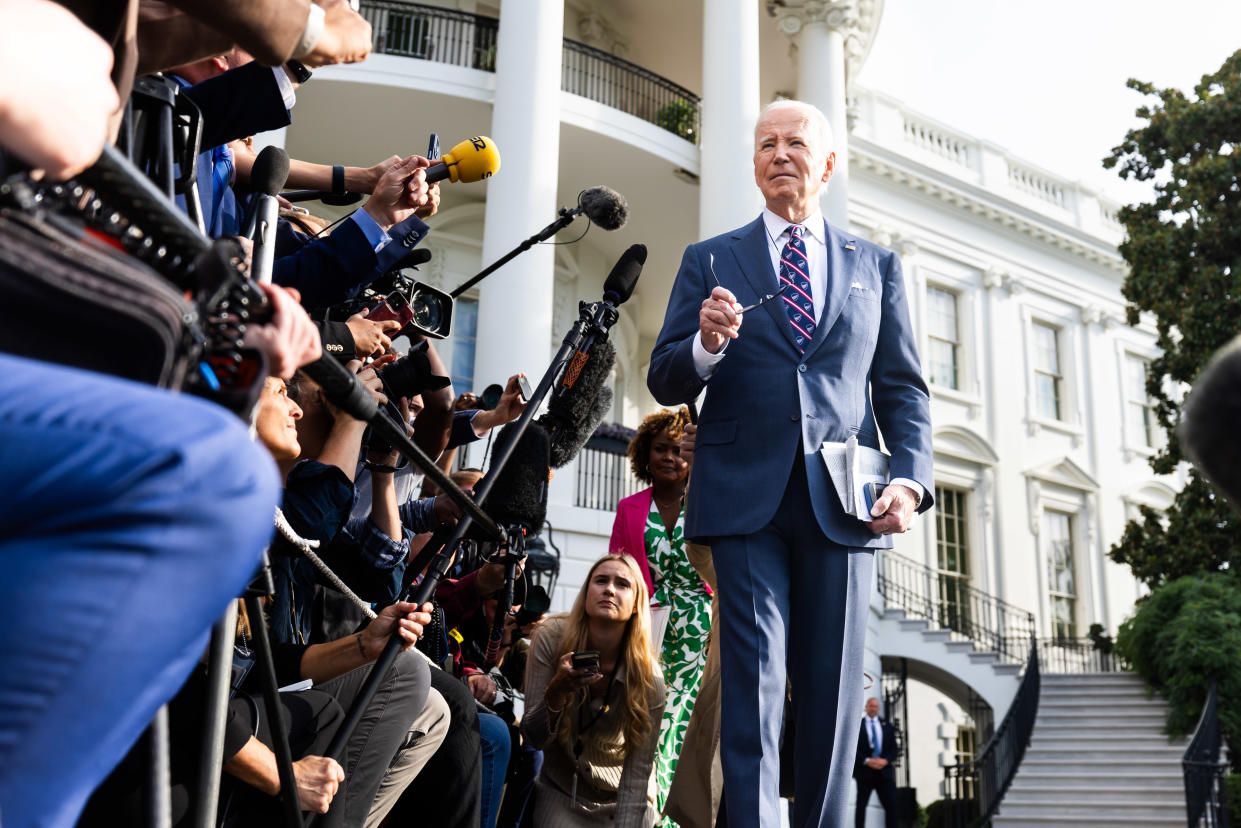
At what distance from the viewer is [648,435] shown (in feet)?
16.1

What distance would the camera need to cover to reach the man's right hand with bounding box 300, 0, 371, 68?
4.86ft

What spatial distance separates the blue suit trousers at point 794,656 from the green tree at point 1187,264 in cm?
1419

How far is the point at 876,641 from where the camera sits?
17.3 m

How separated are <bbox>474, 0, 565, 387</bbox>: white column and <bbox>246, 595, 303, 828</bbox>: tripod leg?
919 centimetres

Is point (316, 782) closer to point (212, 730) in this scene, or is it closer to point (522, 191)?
point (212, 730)

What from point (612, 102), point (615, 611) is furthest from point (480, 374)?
point (615, 611)

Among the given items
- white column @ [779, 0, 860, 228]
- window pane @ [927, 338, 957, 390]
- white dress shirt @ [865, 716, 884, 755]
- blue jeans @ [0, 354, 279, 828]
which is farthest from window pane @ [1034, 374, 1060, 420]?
blue jeans @ [0, 354, 279, 828]

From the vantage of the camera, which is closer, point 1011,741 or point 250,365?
point 250,365

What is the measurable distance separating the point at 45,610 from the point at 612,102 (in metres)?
14.8

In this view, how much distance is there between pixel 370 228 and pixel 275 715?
1.13 meters

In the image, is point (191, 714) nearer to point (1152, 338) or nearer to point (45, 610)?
point (45, 610)

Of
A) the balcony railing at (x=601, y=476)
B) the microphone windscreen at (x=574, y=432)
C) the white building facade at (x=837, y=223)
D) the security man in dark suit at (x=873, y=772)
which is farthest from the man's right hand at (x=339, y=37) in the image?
the security man in dark suit at (x=873, y=772)

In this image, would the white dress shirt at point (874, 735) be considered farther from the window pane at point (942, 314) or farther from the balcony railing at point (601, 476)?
the window pane at point (942, 314)

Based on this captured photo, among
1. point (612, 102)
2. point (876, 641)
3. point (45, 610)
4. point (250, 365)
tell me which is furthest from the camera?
point (876, 641)
